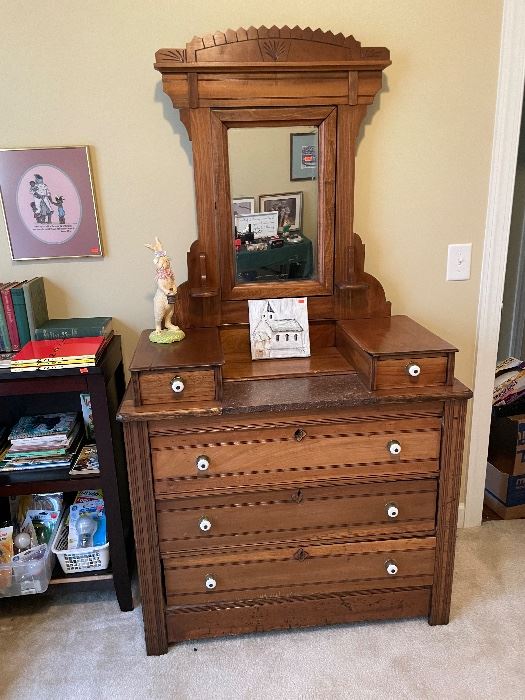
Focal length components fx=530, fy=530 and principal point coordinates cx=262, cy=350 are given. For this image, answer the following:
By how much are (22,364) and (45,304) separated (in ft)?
1.10

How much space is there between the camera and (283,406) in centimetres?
147

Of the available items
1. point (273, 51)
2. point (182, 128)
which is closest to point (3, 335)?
point (182, 128)

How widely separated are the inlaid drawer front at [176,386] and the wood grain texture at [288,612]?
692 millimetres

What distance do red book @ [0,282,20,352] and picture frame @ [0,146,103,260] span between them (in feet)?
0.57

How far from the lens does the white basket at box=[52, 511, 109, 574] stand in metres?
1.80

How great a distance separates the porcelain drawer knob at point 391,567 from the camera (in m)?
1.67

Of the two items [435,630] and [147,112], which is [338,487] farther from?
[147,112]

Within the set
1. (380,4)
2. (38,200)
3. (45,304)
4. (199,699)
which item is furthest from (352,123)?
(199,699)

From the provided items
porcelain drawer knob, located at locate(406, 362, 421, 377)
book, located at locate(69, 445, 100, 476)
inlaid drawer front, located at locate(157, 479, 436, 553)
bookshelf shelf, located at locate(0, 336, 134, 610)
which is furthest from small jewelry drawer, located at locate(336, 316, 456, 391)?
book, located at locate(69, 445, 100, 476)

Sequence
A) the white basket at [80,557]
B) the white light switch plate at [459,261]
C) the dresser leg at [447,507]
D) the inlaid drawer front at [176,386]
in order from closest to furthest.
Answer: the inlaid drawer front at [176,386] < the dresser leg at [447,507] < the white basket at [80,557] < the white light switch plate at [459,261]

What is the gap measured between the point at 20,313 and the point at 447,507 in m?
1.49

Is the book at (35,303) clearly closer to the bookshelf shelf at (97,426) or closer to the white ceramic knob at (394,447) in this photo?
the bookshelf shelf at (97,426)

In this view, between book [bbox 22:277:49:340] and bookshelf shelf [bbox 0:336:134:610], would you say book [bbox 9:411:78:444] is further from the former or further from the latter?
book [bbox 22:277:49:340]

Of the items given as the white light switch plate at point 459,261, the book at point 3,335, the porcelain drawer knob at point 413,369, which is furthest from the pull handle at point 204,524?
the white light switch plate at point 459,261
